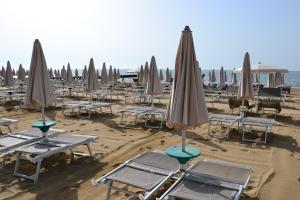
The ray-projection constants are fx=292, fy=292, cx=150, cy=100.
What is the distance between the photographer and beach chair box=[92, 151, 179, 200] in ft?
12.7

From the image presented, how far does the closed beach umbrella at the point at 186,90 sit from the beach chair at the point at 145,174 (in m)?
0.73

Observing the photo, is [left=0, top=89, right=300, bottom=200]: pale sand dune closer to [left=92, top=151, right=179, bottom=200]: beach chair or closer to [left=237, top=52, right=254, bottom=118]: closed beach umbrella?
[left=92, top=151, right=179, bottom=200]: beach chair

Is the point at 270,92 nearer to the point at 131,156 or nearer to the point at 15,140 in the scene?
the point at 131,156

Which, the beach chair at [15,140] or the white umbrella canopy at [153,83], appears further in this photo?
the white umbrella canopy at [153,83]

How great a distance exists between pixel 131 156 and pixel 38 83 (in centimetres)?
262

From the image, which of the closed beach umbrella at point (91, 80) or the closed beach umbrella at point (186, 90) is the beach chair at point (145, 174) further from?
the closed beach umbrella at point (91, 80)

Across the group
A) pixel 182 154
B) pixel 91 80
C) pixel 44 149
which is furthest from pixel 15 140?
pixel 91 80

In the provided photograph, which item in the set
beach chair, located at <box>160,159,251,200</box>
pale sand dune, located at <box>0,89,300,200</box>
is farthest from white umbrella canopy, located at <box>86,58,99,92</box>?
beach chair, located at <box>160,159,251,200</box>

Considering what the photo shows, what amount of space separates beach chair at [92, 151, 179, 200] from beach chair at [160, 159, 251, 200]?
210mm

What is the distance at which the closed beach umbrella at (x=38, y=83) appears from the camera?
6449mm

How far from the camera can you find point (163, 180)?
4.07 metres

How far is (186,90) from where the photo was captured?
14.3 feet

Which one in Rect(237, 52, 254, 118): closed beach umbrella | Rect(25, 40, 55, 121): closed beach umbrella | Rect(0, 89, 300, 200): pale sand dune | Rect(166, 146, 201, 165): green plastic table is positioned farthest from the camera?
Rect(237, 52, 254, 118): closed beach umbrella

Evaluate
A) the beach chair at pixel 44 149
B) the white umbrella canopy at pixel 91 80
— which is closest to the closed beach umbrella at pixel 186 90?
Result: the beach chair at pixel 44 149
